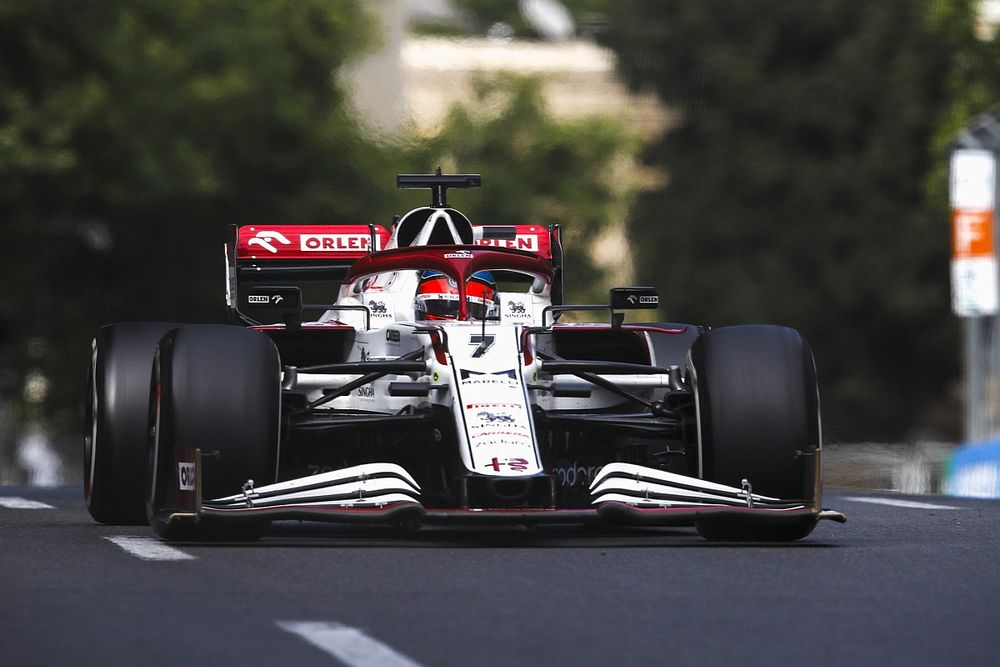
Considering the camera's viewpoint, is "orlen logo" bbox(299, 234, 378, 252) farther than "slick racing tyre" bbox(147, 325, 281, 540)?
Yes

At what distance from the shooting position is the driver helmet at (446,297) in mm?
12102

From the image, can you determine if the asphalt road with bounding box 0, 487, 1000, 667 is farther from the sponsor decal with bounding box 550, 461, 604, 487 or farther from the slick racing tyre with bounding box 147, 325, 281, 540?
the sponsor decal with bounding box 550, 461, 604, 487

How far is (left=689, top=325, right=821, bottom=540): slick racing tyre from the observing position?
10.4m

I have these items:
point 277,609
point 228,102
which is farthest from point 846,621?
point 228,102

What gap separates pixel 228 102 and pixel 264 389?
3127 cm

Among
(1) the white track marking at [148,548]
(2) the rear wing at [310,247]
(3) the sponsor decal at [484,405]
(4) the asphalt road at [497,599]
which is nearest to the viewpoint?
(4) the asphalt road at [497,599]

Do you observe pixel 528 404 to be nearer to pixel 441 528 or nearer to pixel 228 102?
pixel 441 528

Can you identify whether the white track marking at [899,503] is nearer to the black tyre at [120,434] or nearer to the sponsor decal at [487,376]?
the sponsor decal at [487,376]

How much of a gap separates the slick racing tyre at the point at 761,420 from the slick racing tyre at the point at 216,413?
182 cm

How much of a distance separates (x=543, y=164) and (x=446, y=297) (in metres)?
50.8

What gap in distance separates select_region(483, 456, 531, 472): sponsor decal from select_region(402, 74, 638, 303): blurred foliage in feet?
163

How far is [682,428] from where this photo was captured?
35.8 ft

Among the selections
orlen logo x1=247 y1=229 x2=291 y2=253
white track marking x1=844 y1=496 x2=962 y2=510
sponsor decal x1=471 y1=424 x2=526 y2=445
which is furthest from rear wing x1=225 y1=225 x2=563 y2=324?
sponsor decal x1=471 y1=424 x2=526 y2=445

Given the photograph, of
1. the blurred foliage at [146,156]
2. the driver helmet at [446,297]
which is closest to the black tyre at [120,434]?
the driver helmet at [446,297]
